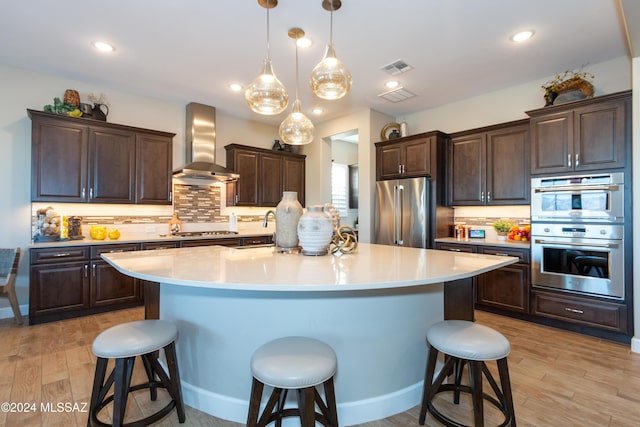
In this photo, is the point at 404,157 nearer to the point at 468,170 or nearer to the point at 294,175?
the point at 468,170

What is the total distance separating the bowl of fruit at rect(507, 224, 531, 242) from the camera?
3.81 m

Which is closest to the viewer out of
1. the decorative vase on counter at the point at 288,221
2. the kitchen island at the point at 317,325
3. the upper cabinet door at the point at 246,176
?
the kitchen island at the point at 317,325

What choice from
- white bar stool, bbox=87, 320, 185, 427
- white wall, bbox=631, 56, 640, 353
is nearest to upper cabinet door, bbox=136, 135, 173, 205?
white bar stool, bbox=87, 320, 185, 427

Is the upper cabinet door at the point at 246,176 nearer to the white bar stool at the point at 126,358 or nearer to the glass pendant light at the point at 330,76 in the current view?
the glass pendant light at the point at 330,76

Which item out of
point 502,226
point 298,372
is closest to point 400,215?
point 502,226

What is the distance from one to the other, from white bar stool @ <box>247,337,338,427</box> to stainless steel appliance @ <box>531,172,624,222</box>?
3102 millimetres

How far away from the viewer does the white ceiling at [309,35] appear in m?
2.48

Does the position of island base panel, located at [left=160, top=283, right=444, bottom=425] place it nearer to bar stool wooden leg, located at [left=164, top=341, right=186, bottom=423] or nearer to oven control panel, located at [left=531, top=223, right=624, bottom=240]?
bar stool wooden leg, located at [left=164, top=341, right=186, bottom=423]

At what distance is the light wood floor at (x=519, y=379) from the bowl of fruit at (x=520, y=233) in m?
1.08

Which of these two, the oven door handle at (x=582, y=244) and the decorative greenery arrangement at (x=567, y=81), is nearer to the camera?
the oven door handle at (x=582, y=244)

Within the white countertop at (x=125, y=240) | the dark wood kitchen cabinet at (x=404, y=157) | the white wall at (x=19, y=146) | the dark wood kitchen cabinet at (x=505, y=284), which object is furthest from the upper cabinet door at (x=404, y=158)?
the white wall at (x=19, y=146)

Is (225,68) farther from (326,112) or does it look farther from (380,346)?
(380,346)

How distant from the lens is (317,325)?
1.70 m

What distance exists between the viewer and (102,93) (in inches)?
160
